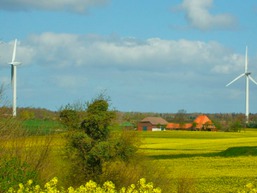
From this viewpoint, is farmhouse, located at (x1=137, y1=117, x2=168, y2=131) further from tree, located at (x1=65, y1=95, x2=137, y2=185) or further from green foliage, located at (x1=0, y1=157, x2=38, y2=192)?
green foliage, located at (x1=0, y1=157, x2=38, y2=192)

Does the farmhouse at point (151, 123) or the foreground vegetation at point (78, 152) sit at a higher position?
the farmhouse at point (151, 123)

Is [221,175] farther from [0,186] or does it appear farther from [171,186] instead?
[0,186]

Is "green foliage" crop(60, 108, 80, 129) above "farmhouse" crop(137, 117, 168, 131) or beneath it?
beneath

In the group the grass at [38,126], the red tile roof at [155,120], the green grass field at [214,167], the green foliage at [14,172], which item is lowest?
the green grass field at [214,167]

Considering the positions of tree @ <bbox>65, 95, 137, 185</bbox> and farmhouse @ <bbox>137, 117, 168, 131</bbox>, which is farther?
farmhouse @ <bbox>137, 117, 168, 131</bbox>

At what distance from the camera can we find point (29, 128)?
2323 centimetres

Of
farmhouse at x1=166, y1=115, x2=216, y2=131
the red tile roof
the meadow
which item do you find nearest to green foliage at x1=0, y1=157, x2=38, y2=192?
the meadow

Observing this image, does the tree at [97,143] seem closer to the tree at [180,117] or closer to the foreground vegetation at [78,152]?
the foreground vegetation at [78,152]

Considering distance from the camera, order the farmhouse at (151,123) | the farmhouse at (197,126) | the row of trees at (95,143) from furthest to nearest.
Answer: the farmhouse at (151,123)
the farmhouse at (197,126)
the row of trees at (95,143)

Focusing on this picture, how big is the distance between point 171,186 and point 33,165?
9.15m

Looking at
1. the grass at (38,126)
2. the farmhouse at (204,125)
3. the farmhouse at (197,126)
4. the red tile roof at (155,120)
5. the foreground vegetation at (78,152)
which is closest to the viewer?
the foreground vegetation at (78,152)

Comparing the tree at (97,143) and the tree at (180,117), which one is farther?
the tree at (180,117)

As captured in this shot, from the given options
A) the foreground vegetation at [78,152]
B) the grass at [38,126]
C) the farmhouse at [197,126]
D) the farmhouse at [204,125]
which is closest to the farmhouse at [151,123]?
the farmhouse at [197,126]

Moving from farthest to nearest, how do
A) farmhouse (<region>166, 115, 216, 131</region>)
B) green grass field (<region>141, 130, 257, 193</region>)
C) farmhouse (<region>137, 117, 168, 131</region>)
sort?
1. farmhouse (<region>137, 117, 168, 131</region>)
2. farmhouse (<region>166, 115, 216, 131</region>)
3. green grass field (<region>141, 130, 257, 193</region>)
